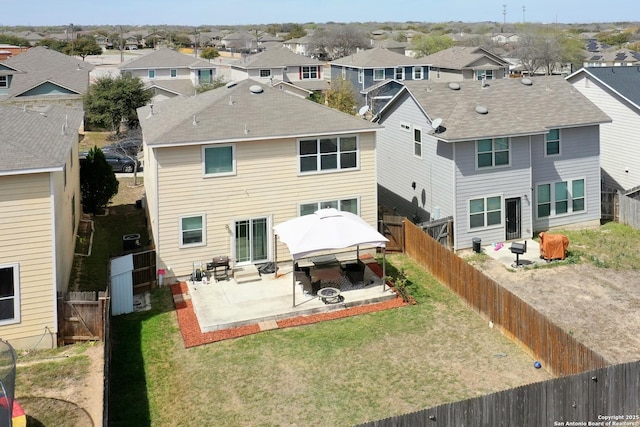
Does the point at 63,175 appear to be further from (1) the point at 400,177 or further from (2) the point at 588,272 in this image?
(2) the point at 588,272

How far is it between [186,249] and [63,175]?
4633 millimetres

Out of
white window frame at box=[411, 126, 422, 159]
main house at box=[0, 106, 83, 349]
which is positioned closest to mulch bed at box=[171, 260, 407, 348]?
main house at box=[0, 106, 83, 349]

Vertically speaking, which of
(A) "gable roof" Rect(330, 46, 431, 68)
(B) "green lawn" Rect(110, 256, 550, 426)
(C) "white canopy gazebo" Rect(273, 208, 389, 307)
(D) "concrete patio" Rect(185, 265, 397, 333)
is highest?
(A) "gable roof" Rect(330, 46, 431, 68)

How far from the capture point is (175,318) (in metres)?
17.9

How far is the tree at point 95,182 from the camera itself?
27.7m

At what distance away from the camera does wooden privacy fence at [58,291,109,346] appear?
15.7 metres

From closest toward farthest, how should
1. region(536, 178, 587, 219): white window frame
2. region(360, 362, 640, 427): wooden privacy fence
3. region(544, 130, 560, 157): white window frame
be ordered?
region(360, 362, 640, 427): wooden privacy fence
region(544, 130, 560, 157): white window frame
region(536, 178, 587, 219): white window frame

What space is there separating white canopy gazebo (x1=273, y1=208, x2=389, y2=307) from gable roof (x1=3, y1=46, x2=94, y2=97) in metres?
35.4

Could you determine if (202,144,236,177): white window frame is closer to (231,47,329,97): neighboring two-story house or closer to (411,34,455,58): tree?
(231,47,329,97): neighboring two-story house

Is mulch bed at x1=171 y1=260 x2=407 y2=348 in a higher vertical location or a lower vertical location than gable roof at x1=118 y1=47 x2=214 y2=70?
lower

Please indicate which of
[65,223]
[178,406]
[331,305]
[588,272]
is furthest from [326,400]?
[588,272]

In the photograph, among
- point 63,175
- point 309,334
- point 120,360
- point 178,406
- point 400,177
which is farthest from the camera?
point 400,177

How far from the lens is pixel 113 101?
45.6 metres

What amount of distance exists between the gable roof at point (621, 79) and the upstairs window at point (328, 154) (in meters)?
16.5
